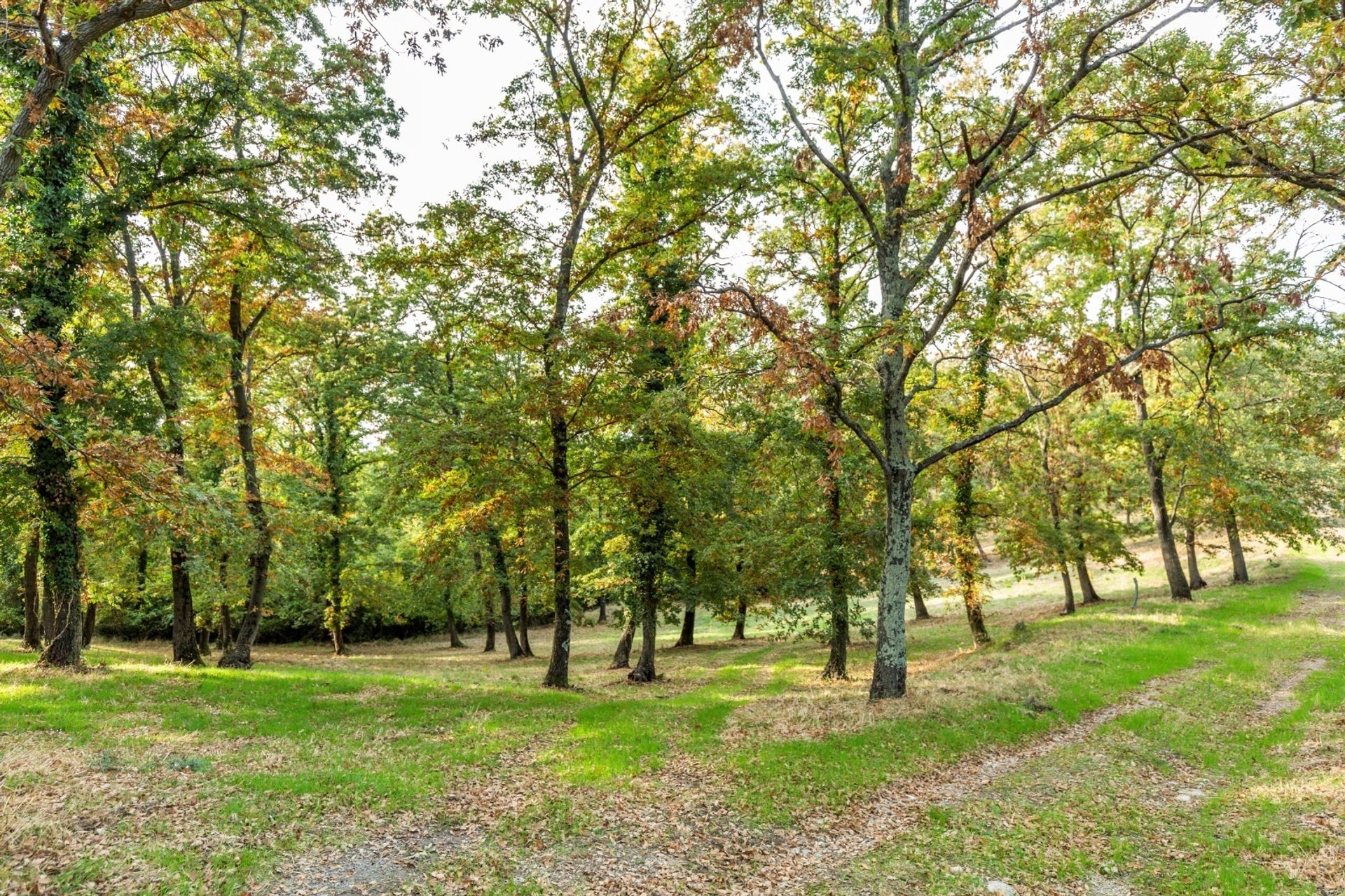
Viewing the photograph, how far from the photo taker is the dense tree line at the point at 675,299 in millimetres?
10227

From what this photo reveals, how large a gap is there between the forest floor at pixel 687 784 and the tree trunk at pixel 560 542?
77 centimetres

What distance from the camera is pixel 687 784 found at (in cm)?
887

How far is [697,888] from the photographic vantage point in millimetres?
6277

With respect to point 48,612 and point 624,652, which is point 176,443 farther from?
point 624,652

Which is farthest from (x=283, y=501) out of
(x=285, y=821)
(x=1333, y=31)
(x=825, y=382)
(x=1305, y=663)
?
(x=1305, y=663)

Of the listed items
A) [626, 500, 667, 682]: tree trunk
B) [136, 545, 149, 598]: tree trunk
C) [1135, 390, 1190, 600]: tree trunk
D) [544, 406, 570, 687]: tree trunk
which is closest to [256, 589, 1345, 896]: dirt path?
[544, 406, 570, 687]: tree trunk

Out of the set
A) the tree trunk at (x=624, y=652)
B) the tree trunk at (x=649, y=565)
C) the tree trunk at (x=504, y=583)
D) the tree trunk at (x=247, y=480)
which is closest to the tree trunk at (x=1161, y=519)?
the tree trunk at (x=649, y=565)

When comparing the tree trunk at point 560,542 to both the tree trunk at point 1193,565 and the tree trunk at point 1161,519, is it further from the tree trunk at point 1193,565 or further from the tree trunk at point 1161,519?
the tree trunk at point 1193,565

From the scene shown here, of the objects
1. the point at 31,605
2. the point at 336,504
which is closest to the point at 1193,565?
the point at 336,504

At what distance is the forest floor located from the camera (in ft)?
20.4

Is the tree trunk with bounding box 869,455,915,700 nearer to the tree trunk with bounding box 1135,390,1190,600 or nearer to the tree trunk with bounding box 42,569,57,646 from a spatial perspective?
the tree trunk with bounding box 1135,390,1190,600

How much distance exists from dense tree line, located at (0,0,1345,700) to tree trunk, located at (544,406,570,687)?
0.12m

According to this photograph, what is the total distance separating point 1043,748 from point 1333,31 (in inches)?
397

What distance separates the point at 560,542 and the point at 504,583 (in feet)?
39.2
